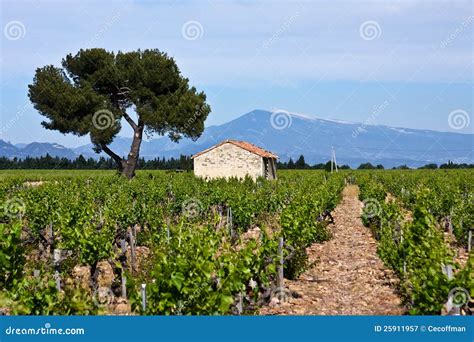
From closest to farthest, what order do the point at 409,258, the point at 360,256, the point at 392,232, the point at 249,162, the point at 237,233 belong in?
the point at 409,258 < the point at 392,232 < the point at 360,256 < the point at 237,233 < the point at 249,162

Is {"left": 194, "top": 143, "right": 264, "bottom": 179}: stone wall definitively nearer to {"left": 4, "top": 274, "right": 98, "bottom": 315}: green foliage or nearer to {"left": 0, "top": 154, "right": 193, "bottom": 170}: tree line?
{"left": 4, "top": 274, "right": 98, "bottom": 315}: green foliage

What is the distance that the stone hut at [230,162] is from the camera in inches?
1908

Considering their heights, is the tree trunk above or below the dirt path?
above

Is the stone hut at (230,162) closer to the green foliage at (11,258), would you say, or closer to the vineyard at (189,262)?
the vineyard at (189,262)

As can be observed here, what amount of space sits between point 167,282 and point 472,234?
1327cm

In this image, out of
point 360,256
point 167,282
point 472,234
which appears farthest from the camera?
point 472,234

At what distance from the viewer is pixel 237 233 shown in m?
20.0

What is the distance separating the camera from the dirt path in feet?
37.1

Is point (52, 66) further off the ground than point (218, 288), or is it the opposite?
point (52, 66)

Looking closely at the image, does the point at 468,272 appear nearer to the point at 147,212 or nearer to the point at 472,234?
the point at 472,234

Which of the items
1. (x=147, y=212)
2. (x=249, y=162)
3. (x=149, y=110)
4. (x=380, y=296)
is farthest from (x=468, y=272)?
(x=149, y=110)

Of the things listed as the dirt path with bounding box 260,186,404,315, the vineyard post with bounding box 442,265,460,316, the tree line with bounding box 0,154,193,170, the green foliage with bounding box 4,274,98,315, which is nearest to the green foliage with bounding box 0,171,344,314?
the green foliage with bounding box 4,274,98,315

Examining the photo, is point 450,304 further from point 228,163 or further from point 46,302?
point 228,163

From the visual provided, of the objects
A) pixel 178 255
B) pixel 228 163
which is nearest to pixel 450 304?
pixel 178 255
